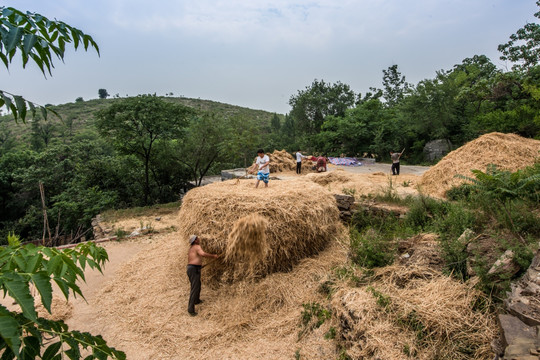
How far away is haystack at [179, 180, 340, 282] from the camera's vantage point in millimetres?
5016

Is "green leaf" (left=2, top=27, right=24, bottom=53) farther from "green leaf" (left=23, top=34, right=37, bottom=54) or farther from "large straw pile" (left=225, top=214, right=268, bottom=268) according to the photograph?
"large straw pile" (left=225, top=214, right=268, bottom=268)

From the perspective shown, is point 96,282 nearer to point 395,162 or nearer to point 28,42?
point 28,42

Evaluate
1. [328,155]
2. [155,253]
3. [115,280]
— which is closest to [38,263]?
[115,280]

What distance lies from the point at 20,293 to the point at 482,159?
9.52 m

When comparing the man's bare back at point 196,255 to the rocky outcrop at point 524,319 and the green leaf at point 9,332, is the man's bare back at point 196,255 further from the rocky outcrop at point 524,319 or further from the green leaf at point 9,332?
the green leaf at point 9,332

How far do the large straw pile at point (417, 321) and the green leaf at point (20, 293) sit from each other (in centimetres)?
317

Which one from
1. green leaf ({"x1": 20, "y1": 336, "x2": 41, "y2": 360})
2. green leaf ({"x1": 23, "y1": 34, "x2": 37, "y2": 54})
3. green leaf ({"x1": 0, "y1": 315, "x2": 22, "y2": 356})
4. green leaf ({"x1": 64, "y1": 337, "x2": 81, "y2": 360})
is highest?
green leaf ({"x1": 23, "y1": 34, "x2": 37, "y2": 54})

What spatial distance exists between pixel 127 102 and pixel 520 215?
13.7 meters

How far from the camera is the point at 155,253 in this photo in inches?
291

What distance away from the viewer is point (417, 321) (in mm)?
3219

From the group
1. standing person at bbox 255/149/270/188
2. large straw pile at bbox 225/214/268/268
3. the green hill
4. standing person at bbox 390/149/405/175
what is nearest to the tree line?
standing person at bbox 390/149/405/175

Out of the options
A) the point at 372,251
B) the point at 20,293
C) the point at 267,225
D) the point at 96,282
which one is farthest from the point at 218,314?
the point at 20,293

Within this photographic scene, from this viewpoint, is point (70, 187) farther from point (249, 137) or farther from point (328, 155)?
point (328, 155)

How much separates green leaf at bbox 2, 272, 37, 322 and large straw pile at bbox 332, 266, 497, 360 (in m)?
3.17
